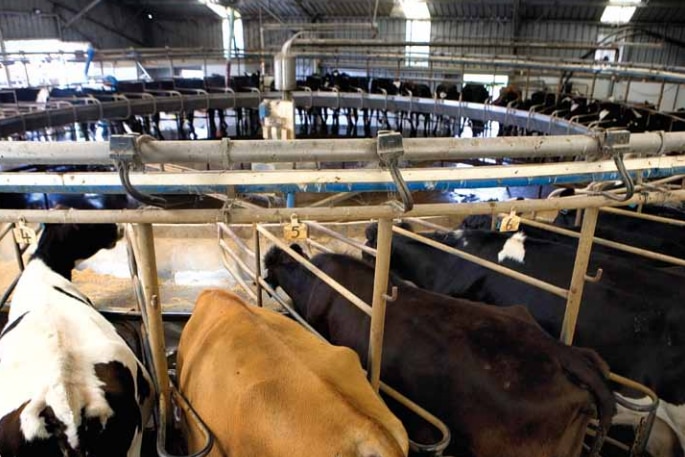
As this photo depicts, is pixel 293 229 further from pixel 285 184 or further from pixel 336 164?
pixel 336 164

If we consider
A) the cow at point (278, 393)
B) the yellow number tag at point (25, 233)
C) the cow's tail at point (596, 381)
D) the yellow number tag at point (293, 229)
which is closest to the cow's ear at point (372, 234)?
the cow at point (278, 393)

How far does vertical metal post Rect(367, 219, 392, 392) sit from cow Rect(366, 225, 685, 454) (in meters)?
1.32

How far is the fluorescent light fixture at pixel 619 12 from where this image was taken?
15.2 meters

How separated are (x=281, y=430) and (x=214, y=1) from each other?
1294 cm

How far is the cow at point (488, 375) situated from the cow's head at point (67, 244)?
5.64ft

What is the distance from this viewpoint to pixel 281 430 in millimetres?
1512

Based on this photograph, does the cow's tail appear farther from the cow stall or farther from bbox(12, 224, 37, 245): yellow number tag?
bbox(12, 224, 37, 245): yellow number tag

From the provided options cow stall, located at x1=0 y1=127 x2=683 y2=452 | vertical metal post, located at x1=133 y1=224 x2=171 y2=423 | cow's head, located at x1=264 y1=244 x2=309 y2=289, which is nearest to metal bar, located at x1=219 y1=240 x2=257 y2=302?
cow's head, located at x1=264 y1=244 x2=309 y2=289

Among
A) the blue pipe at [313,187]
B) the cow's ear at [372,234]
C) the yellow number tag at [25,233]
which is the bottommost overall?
the cow's ear at [372,234]

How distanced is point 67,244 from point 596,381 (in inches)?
110

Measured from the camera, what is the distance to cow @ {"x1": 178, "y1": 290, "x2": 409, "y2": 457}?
1.45 meters

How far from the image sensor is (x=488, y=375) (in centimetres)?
191

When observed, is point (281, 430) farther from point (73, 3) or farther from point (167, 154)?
point (73, 3)

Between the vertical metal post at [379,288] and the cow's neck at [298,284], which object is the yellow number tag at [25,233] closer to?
the vertical metal post at [379,288]
